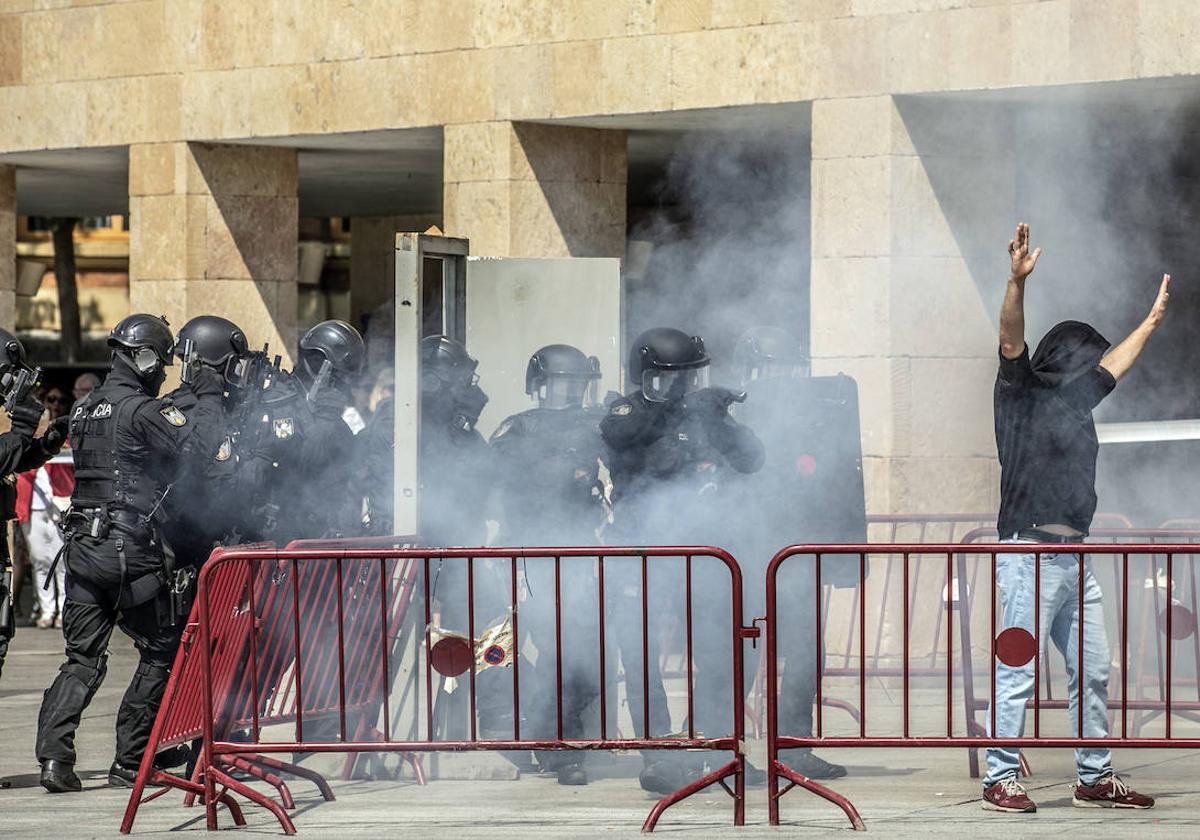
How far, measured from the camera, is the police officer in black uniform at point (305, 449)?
8742 mm

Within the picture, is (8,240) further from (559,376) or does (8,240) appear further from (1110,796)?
(1110,796)

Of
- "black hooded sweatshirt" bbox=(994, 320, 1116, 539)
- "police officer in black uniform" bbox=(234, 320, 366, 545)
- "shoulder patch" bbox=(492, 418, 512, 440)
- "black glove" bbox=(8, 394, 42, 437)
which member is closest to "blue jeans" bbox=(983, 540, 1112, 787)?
"black hooded sweatshirt" bbox=(994, 320, 1116, 539)

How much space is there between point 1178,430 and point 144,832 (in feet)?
19.7

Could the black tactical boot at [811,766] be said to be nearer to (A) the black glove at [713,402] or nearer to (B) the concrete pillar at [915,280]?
(A) the black glove at [713,402]

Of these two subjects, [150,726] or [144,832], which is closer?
[144,832]

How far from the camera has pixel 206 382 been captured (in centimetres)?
871

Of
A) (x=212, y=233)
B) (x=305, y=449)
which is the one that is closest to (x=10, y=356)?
(x=305, y=449)

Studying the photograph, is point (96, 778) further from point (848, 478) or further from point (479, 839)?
point (848, 478)

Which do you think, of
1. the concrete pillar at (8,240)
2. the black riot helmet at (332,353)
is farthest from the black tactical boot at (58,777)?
the concrete pillar at (8,240)

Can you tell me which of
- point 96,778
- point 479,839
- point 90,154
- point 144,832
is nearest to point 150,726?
point 96,778

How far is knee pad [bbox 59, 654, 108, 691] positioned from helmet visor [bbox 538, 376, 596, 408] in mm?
1972

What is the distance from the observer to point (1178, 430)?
35.4 feet

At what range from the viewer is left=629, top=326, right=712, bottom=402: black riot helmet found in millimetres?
8016

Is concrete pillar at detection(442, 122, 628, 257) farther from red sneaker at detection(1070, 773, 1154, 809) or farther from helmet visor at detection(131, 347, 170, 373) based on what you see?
red sneaker at detection(1070, 773, 1154, 809)
